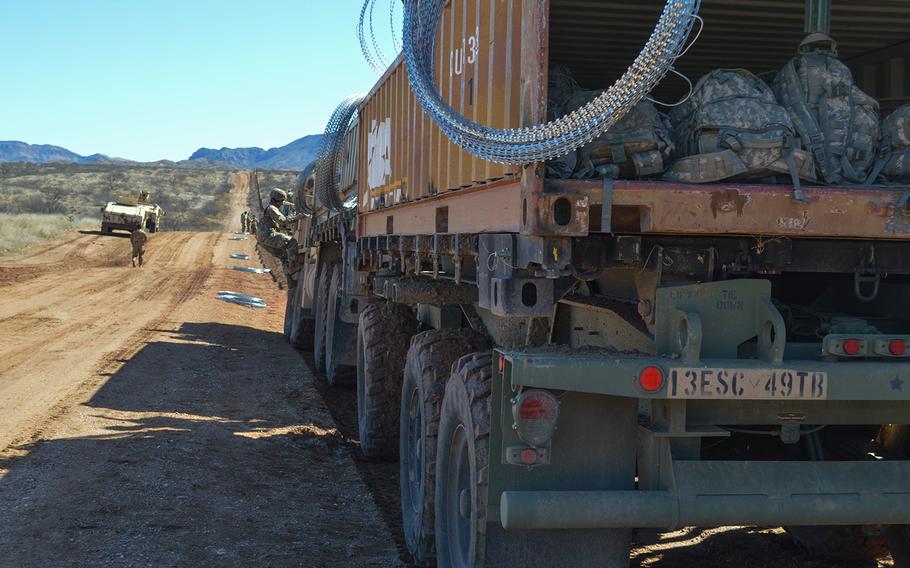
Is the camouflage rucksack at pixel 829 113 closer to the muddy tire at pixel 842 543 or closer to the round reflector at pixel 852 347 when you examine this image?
the round reflector at pixel 852 347

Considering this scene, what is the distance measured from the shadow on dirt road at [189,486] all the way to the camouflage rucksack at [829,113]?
3.15m

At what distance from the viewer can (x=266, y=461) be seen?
762 centimetres

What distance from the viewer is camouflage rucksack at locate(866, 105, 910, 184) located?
13.1 feet

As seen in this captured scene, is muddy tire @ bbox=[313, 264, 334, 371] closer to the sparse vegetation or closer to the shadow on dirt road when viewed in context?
the shadow on dirt road

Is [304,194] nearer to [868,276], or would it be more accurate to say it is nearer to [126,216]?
[868,276]

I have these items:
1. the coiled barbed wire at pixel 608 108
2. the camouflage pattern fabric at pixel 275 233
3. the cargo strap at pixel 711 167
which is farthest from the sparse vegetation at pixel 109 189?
the cargo strap at pixel 711 167

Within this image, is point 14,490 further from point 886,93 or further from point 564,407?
point 886,93

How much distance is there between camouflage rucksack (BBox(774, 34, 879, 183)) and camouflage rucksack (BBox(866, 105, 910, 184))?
4cm

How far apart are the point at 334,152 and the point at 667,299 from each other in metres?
7.58

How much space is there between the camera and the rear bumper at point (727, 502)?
3.52 meters

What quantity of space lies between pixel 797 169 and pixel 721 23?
218 centimetres

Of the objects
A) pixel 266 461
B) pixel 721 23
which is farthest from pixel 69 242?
pixel 721 23

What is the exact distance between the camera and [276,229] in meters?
17.1

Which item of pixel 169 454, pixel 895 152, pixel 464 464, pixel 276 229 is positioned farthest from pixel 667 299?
pixel 276 229
